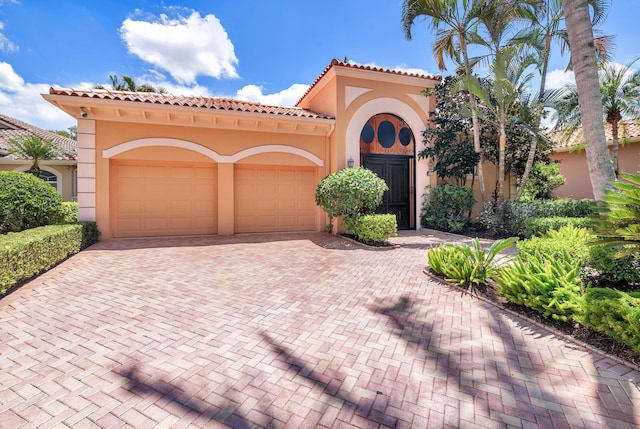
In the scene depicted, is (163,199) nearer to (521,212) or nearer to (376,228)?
(376,228)

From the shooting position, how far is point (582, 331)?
330 centimetres

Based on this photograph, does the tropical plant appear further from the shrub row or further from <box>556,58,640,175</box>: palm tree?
<box>556,58,640,175</box>: palm tree

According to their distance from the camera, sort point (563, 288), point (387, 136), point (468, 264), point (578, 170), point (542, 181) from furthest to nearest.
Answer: point (578, 170), point (542, 181), point (387, 136), point (468, 264), point (563, 288)

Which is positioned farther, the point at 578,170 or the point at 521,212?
the point at 578,170

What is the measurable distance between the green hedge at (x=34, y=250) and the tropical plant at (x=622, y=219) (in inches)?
328

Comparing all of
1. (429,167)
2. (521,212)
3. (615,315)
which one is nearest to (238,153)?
(429,167)

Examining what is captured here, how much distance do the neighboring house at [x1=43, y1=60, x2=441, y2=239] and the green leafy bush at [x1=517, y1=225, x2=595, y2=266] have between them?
666 cm

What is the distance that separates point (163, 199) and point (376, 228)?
7292 mm

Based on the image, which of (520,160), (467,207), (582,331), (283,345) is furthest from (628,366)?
(520,160)

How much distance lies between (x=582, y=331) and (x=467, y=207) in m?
8.58

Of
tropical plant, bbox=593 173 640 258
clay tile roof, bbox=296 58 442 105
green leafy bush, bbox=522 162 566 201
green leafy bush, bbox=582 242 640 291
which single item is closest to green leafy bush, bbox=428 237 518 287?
green leafy bush, bbox=582 242 640 291

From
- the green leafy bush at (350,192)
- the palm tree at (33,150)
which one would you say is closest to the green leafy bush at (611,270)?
the green leafy bush at (350,192)

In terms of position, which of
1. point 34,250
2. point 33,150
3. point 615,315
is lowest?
point 615,315

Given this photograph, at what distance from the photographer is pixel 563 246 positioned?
4.62m
